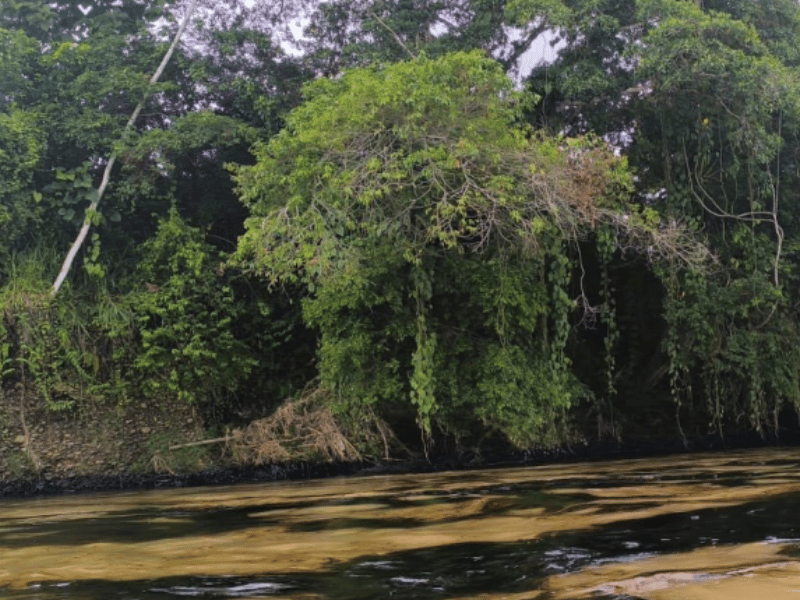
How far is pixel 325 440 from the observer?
1120 cm

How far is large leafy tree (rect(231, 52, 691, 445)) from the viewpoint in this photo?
984cm

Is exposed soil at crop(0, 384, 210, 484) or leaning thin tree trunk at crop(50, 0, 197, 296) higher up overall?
leaning thin tree trunk at crop(50, 0, 197, 296)

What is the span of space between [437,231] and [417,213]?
92cm

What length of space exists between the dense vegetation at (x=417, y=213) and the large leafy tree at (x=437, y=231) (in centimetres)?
4

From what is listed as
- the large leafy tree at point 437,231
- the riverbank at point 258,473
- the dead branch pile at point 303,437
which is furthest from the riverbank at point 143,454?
the large leafy tree at point 437,231

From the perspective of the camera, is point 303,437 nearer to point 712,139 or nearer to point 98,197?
point 98,197

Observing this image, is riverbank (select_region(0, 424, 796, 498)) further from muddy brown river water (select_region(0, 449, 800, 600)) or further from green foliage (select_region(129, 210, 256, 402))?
muddy brown river water (select_region(0, 449, 800, 600))

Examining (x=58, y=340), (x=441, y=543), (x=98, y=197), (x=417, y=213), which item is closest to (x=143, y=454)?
(x=58, y=340)

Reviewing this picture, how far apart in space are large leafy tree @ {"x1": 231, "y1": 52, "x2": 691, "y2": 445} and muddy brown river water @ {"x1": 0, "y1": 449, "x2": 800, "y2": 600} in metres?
2.39

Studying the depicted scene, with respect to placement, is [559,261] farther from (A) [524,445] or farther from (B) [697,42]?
(B) [697,42]

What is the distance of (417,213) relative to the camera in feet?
34.0

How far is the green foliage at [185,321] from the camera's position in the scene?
486 inches

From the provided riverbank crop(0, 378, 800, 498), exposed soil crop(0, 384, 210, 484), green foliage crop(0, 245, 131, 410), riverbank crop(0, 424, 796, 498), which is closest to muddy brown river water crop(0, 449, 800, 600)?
riverbank crop(0, 424, 796, 498)

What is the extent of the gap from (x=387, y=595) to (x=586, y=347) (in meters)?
10.4
